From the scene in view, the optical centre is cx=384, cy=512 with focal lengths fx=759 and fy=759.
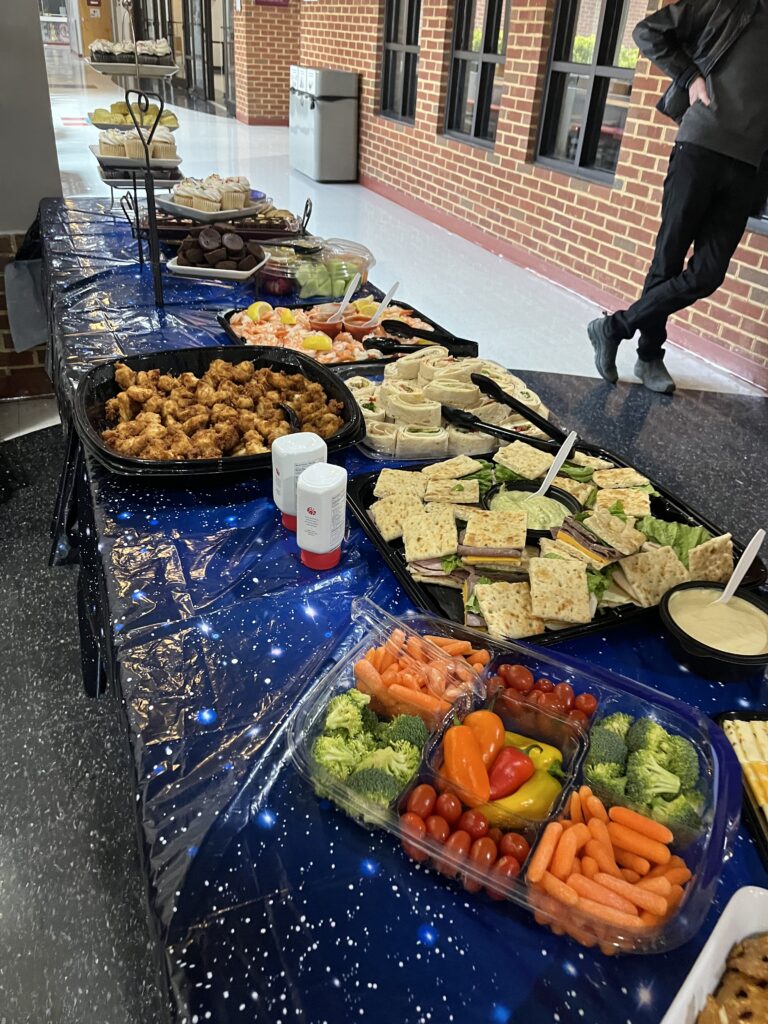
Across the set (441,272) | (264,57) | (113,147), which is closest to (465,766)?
(113,147)

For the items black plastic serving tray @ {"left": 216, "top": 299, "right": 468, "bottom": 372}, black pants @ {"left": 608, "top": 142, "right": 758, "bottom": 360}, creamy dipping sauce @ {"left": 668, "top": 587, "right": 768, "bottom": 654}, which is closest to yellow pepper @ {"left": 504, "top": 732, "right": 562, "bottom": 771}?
creamy dipping sauce @ {"left": 668, "top": 587, "right": 768, "bottom": 654}

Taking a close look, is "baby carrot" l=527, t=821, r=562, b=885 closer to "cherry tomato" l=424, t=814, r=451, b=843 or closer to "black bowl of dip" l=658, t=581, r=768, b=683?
"cherry tomato" l=424, t=814, r=451, b=843

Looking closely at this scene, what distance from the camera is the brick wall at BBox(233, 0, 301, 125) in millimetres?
10289

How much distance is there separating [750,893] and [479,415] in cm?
116

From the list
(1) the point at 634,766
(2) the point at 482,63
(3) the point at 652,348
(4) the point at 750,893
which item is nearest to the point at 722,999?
(4) the point at 750,893

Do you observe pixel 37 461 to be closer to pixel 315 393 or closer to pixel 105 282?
pixel 105 282

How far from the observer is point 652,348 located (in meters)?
3.74

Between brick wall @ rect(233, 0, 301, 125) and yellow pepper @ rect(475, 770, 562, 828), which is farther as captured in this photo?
brick wall @ rect(233, 0, 301, 125)

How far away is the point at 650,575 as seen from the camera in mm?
1149

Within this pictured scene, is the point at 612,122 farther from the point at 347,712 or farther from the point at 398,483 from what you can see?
the point at 347,712

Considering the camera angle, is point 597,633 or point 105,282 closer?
point 597,633

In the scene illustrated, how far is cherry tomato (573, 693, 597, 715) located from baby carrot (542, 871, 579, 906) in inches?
8.8

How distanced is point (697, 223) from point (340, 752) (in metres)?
3.24

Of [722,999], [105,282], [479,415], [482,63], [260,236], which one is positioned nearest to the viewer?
[722,999]
